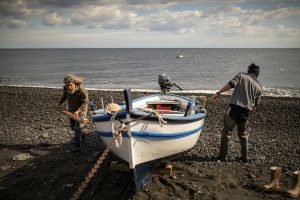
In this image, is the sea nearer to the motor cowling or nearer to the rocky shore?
the motor cowling

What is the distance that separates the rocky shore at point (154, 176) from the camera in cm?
624

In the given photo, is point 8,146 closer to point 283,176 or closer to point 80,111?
point 80,111

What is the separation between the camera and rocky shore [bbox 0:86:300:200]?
246 inches

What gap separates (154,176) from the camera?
6.94 m

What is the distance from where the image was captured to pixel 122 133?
5.83 m

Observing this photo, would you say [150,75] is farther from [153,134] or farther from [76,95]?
[153,134]

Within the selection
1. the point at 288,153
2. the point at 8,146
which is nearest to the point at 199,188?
the point at 288,153

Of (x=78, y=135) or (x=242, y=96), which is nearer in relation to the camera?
(x=242, y=96)

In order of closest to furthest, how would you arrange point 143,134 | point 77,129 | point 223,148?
point 143,134 < point 223,148 < point 77,129

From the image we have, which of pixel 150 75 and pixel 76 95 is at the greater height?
pixel 76 95

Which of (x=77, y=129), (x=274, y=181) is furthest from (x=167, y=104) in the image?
(x=274, y=181)

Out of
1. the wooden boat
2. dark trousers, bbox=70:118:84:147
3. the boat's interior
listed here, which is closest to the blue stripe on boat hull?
the wooden boat

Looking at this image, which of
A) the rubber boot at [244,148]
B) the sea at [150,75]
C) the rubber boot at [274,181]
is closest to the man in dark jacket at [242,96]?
the rubber boot at [244,148]

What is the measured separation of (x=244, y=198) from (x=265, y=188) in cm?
63
